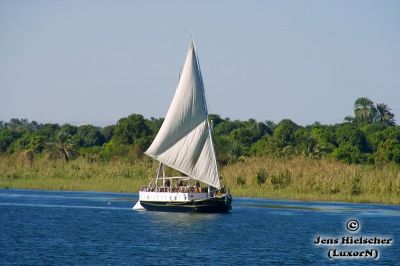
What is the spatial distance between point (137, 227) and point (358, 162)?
5121cm

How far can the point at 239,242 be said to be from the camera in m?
57.7

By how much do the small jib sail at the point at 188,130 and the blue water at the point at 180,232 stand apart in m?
4.36

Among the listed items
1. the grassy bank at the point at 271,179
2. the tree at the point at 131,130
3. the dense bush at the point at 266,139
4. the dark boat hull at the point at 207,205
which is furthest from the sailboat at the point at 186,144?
the tree at the point at 131,130

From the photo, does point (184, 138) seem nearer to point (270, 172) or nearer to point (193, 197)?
point (193, 197)

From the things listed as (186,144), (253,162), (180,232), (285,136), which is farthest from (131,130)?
(180,232)

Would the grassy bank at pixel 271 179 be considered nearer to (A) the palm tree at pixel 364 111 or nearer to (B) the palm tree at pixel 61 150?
(B) the palm tree at pixel 61 150

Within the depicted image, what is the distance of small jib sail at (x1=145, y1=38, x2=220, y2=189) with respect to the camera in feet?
256

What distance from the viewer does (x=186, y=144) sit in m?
78.5

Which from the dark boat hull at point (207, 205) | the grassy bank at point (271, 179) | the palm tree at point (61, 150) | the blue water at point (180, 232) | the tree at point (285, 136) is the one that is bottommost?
the blue water at point (180, 232)

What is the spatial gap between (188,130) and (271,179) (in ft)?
43.9

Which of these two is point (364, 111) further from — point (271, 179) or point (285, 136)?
point (271, 179)

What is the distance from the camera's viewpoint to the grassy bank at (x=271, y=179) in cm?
8362

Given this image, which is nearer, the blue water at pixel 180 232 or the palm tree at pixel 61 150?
the blue water at pixel 180 232

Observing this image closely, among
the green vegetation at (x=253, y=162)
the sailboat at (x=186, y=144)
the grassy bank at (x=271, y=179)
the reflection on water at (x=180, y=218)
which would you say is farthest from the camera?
the green vegetation at (x=253, y=162)
